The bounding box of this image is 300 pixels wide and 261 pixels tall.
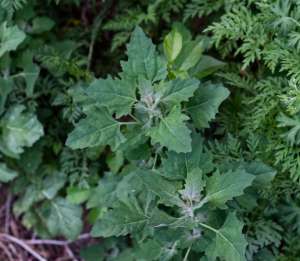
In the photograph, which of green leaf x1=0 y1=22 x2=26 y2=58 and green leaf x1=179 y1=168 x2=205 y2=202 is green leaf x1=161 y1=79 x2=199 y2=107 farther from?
green leaf x1=0 y1=22 x2=26 y2=58

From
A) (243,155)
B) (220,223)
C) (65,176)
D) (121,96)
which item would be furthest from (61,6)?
(220,223)

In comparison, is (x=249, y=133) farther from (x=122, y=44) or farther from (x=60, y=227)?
(x=60, y=227)

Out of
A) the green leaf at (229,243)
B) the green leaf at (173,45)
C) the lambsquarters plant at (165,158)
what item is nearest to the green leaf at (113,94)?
the lambsquarters plant at (165,158)

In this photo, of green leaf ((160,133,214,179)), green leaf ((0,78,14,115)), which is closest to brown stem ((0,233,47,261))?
green leaf ((0,78,14,115))

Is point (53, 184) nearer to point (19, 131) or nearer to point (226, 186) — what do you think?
point (19, 131)

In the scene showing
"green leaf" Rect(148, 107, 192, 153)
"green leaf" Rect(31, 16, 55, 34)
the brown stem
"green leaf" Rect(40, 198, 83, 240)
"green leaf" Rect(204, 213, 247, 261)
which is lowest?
the brown stem

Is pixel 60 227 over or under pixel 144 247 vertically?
under
